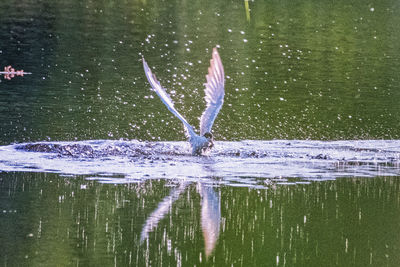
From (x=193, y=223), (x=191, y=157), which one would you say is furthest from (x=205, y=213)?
(x=191, y=157)

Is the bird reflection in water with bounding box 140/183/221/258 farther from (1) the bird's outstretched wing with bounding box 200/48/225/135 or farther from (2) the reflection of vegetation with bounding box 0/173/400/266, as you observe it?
(1) the bird's outstretched wing with bounding box 200/48/225/135

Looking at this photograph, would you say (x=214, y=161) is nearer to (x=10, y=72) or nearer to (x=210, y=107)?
(x=210, y=107)

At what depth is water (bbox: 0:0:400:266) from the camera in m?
11.8

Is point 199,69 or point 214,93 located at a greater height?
point 214,93

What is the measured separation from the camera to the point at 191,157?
710 inches

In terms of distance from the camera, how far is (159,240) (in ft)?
38.4

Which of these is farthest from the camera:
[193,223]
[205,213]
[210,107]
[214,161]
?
[210,107]

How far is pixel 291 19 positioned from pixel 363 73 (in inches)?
858

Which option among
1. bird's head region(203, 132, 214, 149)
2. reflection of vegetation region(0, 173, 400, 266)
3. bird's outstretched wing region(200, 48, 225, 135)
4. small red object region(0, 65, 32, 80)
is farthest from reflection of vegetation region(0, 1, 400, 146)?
reflection of vegetation region(0, 173, 400, 266)

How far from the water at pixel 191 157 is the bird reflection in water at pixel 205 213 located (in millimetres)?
41

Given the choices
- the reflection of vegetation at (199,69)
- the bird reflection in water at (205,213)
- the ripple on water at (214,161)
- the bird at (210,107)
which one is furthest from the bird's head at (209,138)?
the bird reflection in water at (205,213)

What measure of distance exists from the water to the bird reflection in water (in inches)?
1.6

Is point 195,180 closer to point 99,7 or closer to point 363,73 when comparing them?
point 363,73

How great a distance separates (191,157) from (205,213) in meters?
4.67
